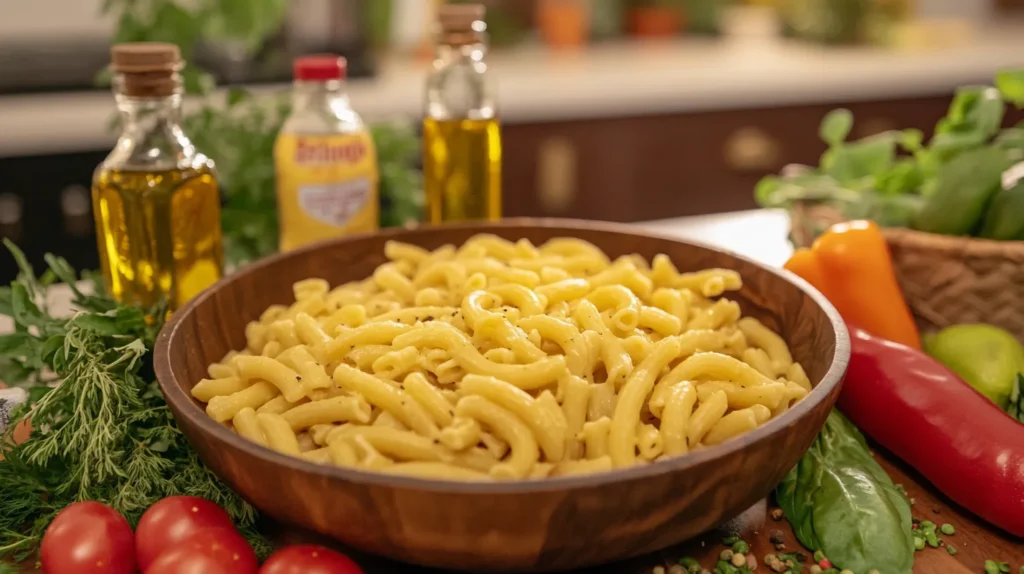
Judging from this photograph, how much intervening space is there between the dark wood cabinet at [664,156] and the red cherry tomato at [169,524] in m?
1.93

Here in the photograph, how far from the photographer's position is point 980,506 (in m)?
0.94

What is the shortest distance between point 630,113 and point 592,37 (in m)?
1.09

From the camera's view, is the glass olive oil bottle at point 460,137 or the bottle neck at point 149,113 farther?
the glass olive oil bottle at point 460,137

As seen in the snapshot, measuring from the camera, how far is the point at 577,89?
272 cm

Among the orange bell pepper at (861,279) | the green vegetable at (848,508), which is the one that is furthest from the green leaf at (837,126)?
the green vegetable at (848,508)

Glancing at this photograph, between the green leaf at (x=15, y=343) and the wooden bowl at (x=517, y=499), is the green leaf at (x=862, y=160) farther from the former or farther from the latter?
the green leaf at (x=15, y=343)

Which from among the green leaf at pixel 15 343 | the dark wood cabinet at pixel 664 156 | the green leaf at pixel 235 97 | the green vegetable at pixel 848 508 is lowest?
the dark wood cabinet at pixel 664 156

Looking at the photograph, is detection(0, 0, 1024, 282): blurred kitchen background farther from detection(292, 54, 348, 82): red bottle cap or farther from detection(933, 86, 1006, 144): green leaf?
detection(933, 86, 1006, 144): green leaf

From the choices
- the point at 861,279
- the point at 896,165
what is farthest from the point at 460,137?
the point at 896,165

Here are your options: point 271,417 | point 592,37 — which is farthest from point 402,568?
point 592,37

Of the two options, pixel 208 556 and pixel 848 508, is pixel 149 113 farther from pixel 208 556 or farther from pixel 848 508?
pixel 848 508

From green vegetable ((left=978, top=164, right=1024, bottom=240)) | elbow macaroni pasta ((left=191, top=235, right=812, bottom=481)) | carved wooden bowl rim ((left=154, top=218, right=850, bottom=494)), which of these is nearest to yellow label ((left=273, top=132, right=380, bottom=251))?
elbow macaroni pasta ((left=191, top=235, right=812, bottom=481))

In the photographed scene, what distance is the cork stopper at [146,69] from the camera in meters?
1.08

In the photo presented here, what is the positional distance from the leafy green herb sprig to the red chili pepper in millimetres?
344
